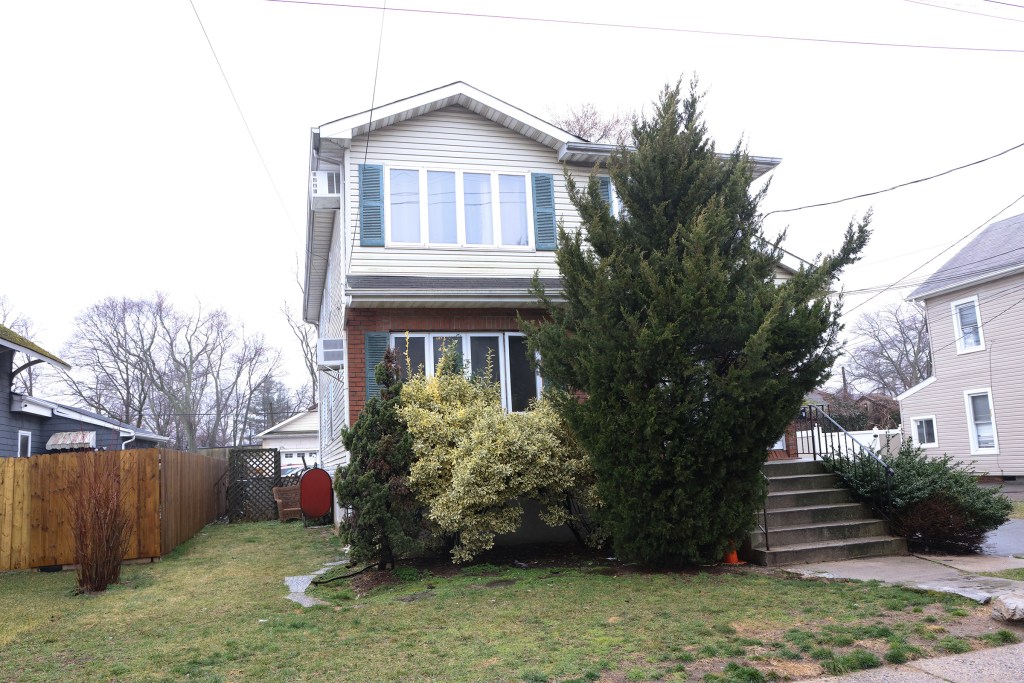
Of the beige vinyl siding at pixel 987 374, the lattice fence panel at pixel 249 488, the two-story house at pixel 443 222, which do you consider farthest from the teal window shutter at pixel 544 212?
the beige vinyl siding at pixel 987 374

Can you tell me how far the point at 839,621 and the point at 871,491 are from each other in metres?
3.98

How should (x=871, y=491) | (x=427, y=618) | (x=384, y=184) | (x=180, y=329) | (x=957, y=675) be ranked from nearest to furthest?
(x=957, y=675)
(x=427, y=618)
(x=871, y=491)
(x=384, y=184)
(x=180, y=329)

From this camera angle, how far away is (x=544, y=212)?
13.1m

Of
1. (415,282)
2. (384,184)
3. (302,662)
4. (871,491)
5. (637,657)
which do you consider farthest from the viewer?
(384,184)

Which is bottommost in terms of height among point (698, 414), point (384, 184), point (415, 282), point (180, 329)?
point (698, 414)

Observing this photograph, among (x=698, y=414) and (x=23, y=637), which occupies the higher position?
(x=698, y=414)

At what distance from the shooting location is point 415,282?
11656mm

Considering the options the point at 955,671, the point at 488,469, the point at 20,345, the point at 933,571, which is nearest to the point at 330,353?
the point at 488,469

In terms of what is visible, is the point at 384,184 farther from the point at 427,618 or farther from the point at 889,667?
the point at 889,667

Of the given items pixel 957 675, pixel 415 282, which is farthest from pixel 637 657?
pixel 415 282

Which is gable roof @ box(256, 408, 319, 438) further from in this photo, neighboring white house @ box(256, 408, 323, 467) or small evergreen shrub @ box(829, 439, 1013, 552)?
small evergreen shrub @ box(829, 439, 1013, 552)

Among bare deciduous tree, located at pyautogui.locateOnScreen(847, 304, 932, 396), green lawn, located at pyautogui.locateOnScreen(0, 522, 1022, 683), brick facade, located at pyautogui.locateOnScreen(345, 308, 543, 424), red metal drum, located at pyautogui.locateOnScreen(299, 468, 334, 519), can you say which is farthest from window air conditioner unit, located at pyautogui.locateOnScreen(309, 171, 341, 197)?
bare deciduous tree, located at pyautogui.locateOnScreen(847, 304, 932, 396)

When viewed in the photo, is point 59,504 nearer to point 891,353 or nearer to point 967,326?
point 967,326

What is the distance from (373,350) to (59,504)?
5075mm
